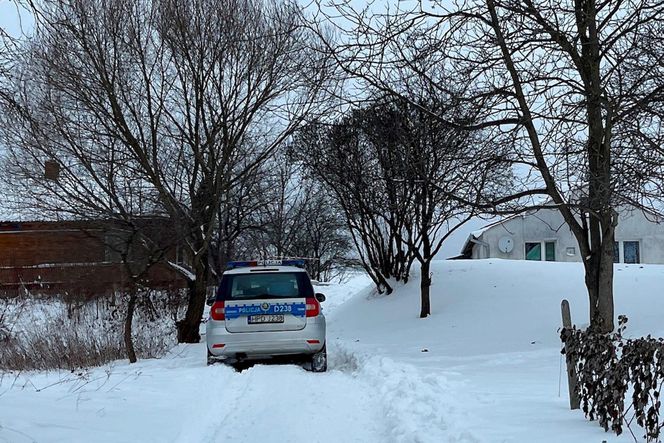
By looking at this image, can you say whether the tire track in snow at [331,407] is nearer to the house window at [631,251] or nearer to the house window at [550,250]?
the house window at [631,251]

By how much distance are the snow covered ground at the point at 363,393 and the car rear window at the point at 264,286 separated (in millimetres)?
1176

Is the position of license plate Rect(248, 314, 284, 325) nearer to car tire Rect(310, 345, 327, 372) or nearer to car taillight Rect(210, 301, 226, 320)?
car taillight Rect(210, 301, 226, 320)

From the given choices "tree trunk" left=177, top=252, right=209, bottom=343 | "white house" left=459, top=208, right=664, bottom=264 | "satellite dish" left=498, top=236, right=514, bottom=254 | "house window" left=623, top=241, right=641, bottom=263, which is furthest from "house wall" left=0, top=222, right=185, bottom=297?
"house window" left=623, top=241, right=641, bottom=263

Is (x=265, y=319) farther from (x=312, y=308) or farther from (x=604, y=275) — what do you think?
(x=604, y=275)

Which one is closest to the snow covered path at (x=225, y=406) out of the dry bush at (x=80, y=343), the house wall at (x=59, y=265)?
the dry bush at (x=80, y=343)

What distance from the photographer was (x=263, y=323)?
12.1 metres

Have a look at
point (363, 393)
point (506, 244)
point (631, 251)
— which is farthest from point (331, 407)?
point (506, 244)

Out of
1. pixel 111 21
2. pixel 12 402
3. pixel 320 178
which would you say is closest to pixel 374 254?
pixel 320 178

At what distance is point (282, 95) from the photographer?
18297mm

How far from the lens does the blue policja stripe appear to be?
12.1 m

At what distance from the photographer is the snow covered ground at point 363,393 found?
6.83 m

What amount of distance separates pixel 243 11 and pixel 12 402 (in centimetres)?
1154

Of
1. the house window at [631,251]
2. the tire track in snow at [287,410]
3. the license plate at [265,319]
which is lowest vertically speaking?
the tire track in snow at [287,410]

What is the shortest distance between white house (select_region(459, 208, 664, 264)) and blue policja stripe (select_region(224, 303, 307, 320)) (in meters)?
23.5
